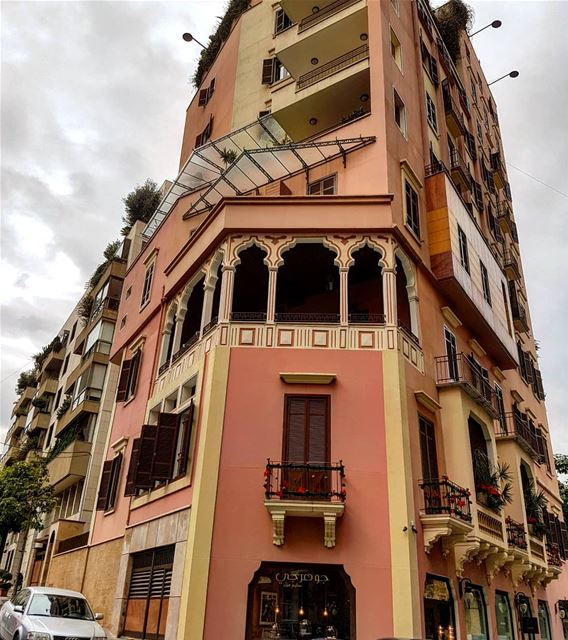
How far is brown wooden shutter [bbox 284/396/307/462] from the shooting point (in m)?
14.7

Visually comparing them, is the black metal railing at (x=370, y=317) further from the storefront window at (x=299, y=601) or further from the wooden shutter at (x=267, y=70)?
the wooden shutter at (x=267, y=70)

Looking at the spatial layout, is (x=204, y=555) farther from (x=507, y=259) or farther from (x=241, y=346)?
(x=507, y=259)

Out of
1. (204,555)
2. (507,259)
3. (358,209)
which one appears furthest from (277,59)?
(204,555)

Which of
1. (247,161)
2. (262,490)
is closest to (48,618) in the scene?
(262,490)

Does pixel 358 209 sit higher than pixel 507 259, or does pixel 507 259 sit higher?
pixel 507 259

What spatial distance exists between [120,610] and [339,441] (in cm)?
878

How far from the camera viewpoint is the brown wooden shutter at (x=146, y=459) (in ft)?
53.3

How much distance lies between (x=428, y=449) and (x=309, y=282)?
23.7 ft

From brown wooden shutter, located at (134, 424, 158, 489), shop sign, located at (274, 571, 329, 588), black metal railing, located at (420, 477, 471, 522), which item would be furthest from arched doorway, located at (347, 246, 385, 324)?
shop sign, located at (274, 571, 329, 588)

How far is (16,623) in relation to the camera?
12961 millimetres

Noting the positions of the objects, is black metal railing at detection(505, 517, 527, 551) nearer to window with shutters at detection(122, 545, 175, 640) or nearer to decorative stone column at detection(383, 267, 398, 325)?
decorative stone column at detection(383, 267, 398, 325)

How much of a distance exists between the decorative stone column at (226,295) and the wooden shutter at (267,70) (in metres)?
13.7

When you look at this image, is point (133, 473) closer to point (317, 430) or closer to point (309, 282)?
Answer: point (317, 430)

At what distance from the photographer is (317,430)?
14961 millimetres
